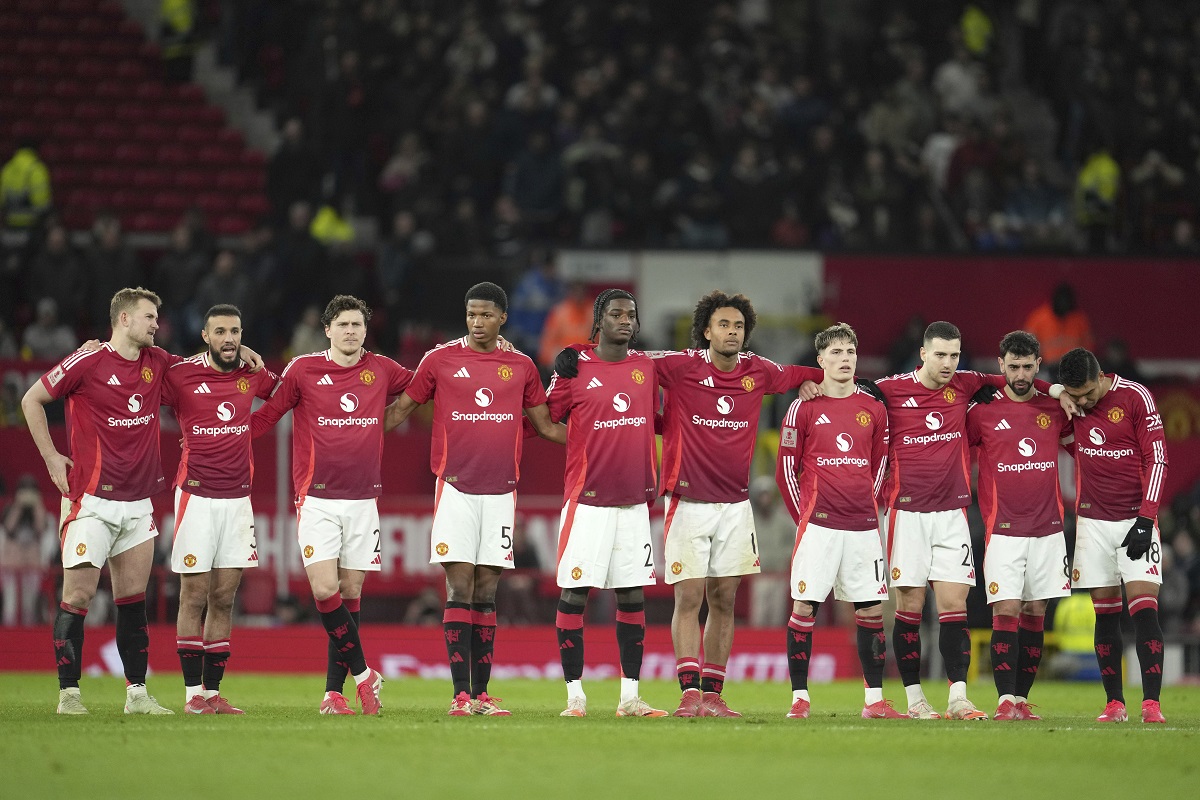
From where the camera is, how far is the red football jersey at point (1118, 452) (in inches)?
496

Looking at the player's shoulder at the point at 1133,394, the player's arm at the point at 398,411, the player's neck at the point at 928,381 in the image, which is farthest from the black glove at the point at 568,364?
the player's shoulder at the point at 1133,394

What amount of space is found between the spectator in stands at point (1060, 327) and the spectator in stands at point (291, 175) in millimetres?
10355

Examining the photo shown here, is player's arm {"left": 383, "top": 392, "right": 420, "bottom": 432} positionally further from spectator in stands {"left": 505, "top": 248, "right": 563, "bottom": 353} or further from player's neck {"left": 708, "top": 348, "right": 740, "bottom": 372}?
spectator in stands {"left": 505, "top": 248, "right": 563, "bottom": 353}

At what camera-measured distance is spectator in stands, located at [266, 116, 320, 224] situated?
80.2ft

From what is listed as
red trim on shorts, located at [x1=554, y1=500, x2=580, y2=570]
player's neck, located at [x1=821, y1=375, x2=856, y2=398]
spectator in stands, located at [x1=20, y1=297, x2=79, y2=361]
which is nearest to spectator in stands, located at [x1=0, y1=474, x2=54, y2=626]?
spectator in stands, located at [x1=20, y1=297, x2=79, y2=361]

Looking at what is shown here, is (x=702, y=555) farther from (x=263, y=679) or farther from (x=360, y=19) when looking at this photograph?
(x=360, y=19)

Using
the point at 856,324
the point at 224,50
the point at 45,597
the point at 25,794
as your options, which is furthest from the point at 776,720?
the point at 224,50

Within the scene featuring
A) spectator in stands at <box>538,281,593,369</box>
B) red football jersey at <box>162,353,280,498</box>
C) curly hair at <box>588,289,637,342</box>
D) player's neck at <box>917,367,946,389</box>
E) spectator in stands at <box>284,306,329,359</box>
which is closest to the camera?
curly hair at <box>588,289,637,342</box>

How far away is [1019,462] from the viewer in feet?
41.9

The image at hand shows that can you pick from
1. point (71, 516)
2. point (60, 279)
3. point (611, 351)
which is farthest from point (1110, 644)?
point (60, 279)

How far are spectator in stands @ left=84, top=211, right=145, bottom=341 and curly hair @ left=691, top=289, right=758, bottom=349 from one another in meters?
11.5

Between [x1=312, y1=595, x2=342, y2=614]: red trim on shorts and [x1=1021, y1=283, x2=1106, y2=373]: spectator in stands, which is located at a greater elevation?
[x1=1021, y1=283, x2=1106, y2=373]: spectator in stands

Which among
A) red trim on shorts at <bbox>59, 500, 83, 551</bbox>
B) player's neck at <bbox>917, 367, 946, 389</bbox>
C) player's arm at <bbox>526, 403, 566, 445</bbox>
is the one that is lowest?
red trim on shorts at <bbox>59, 500, 83, 551</bbox>

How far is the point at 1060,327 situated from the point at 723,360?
36.4 ft
